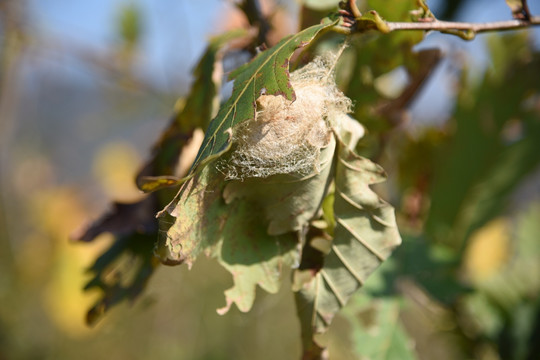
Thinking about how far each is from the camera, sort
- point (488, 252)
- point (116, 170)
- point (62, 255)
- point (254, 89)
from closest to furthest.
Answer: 1. point (254, 89)
2. point (488, 252)
3. point (62, 255)
4. point (116, 170)

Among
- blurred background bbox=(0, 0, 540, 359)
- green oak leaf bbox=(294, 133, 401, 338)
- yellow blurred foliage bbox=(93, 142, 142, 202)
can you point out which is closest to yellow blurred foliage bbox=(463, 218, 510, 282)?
blurred background bbox=(0, 0, 540, 359)

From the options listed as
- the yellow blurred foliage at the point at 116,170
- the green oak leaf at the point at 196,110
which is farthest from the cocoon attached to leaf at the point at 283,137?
the yellow blurred foliage at the point at 116,170

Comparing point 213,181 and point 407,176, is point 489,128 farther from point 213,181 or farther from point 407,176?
point 213,181

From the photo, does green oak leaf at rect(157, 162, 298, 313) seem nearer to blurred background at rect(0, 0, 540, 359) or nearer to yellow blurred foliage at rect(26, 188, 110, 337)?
blurred background at rect(0, 0, 540, 359)

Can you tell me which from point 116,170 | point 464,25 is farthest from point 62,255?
point 464,25

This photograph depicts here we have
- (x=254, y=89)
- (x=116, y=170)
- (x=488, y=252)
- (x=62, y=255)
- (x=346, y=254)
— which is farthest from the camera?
(x=116, y=170)

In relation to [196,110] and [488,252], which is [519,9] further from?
[488,252]
